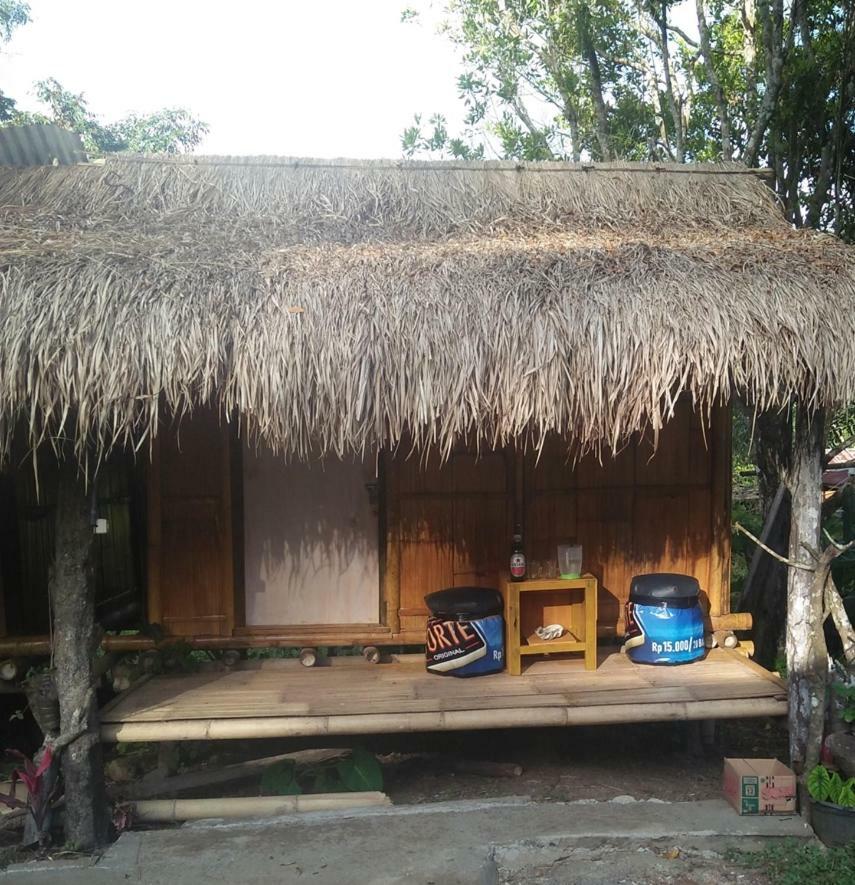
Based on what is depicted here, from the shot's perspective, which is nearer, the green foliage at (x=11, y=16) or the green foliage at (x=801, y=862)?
the green foliage at (x=801, y=862)

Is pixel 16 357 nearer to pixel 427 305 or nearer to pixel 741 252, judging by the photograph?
pixel 427 305

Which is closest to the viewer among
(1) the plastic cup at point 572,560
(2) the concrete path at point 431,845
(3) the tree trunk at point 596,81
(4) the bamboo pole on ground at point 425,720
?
(2) the concrete path at point 431,845

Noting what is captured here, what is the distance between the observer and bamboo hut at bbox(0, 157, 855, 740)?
127 inches

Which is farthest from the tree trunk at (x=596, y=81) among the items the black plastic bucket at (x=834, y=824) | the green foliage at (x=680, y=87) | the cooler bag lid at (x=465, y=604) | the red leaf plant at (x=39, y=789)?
the red leaf plant at (x=39, y=789)

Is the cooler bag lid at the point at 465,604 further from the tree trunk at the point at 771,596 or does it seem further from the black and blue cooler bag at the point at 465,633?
the tree trunk at the point at 771,596

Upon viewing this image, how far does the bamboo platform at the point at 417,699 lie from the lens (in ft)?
11.8

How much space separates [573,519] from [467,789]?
159cm

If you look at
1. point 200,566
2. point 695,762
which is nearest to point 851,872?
point 695,762

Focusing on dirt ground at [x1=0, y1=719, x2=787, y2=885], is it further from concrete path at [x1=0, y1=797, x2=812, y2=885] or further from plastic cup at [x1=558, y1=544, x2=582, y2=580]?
plastic cup at [x1=558, y1=544, x2=582, y2=580]

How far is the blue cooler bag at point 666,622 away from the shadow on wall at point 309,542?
1.46 meters

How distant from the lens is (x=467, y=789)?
4.24 m

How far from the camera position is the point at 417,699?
12.6 feet

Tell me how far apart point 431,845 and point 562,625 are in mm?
1585

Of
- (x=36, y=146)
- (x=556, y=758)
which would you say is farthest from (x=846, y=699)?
(x=36, y=146)
